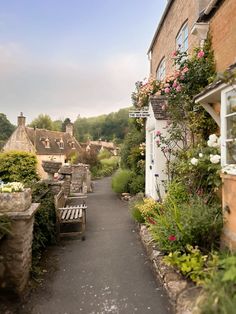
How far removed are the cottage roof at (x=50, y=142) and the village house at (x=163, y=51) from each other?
918 inches

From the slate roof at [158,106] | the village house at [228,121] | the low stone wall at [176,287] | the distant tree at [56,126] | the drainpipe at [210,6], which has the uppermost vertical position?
the distant tree at [56,126]

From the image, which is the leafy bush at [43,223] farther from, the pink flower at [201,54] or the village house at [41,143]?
the village house at [41,143]

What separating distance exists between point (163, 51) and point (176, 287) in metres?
11.8

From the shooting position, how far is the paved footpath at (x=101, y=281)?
11.2 feet

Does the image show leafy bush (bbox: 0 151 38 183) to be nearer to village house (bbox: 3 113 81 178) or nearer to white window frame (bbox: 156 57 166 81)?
white window frame (bbox: 156 57 166 81)

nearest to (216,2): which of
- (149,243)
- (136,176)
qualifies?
(149,243)

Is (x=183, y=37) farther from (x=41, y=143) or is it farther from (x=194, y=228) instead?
(x=41, y=143)

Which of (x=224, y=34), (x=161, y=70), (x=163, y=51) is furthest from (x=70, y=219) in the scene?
(x=161, y=70)

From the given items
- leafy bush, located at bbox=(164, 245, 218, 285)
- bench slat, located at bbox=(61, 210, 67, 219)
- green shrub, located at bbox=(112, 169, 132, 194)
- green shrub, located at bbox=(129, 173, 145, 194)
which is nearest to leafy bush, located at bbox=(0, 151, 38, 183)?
green shrub, located at bbox=(112, 169, 132, 194)

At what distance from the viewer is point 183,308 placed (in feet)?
9.54

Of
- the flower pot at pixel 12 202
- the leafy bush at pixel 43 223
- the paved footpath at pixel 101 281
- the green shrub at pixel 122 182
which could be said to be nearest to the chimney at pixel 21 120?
the green shrub at pixel 122 182

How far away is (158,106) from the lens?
8.19 m

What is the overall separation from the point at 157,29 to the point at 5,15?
798 cm

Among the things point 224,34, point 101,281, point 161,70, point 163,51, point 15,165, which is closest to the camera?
point 101,281
